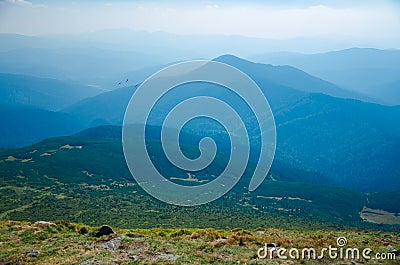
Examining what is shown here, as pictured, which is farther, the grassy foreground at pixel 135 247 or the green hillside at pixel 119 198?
the green hillside at pixel 119 198

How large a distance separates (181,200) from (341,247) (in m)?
62.2

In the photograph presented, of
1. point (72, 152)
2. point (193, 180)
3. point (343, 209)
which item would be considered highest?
point (72, 152)

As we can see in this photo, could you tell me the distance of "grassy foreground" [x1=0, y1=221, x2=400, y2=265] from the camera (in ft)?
57.0

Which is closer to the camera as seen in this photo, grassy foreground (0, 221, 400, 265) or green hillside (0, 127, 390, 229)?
grassy foreground (0, 221, 400, 265)

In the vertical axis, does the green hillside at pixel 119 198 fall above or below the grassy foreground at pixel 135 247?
below

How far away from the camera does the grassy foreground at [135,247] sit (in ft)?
57.0

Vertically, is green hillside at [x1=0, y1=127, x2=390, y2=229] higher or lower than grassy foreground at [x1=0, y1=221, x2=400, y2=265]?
lower

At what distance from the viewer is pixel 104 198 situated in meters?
95.1

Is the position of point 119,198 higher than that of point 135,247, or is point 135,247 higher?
point 135,247

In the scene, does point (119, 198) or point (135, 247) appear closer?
point (135, 247)

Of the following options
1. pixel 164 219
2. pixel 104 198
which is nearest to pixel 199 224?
pixel 164 219

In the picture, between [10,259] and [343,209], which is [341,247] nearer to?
[10,259]

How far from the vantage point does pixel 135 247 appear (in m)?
19.4

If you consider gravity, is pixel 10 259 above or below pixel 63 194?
above
